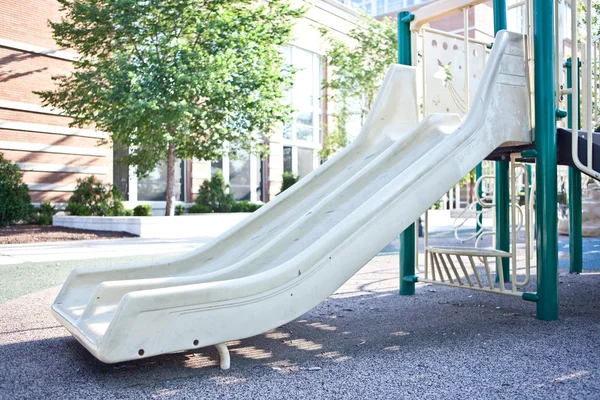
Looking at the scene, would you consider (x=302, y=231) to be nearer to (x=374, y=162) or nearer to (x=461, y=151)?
(x=374, y=162)

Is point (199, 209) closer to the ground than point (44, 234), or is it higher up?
higher up

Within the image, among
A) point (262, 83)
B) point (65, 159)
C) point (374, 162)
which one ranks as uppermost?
point (262, 83)

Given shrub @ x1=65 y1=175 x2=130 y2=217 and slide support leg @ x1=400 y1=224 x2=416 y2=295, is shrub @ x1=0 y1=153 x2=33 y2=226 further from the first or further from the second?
slide support leg @ x1=400 y1=224 x2=416 y2=295

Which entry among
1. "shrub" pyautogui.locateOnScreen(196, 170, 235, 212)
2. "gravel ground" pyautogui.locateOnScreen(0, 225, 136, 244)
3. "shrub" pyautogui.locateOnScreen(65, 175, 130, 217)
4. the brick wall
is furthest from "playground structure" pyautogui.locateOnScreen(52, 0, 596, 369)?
"shrub" pyautogui.locateOnScreen(196, 170, 235, 212)

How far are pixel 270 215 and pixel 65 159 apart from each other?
13000 millimetres

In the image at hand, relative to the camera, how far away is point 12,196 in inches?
546

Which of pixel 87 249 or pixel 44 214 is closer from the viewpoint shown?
pixel 87 249

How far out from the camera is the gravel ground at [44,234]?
36.9 feet

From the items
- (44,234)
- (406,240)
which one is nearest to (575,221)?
(406,240)

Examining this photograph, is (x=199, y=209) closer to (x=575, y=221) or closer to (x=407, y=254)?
(x=575, y=221)

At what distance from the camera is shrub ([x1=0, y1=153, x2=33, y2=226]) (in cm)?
1369

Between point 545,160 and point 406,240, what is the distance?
173 cm

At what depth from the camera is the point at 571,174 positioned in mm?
7438

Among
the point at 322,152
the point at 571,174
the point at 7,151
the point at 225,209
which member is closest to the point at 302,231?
the point at 571,174
